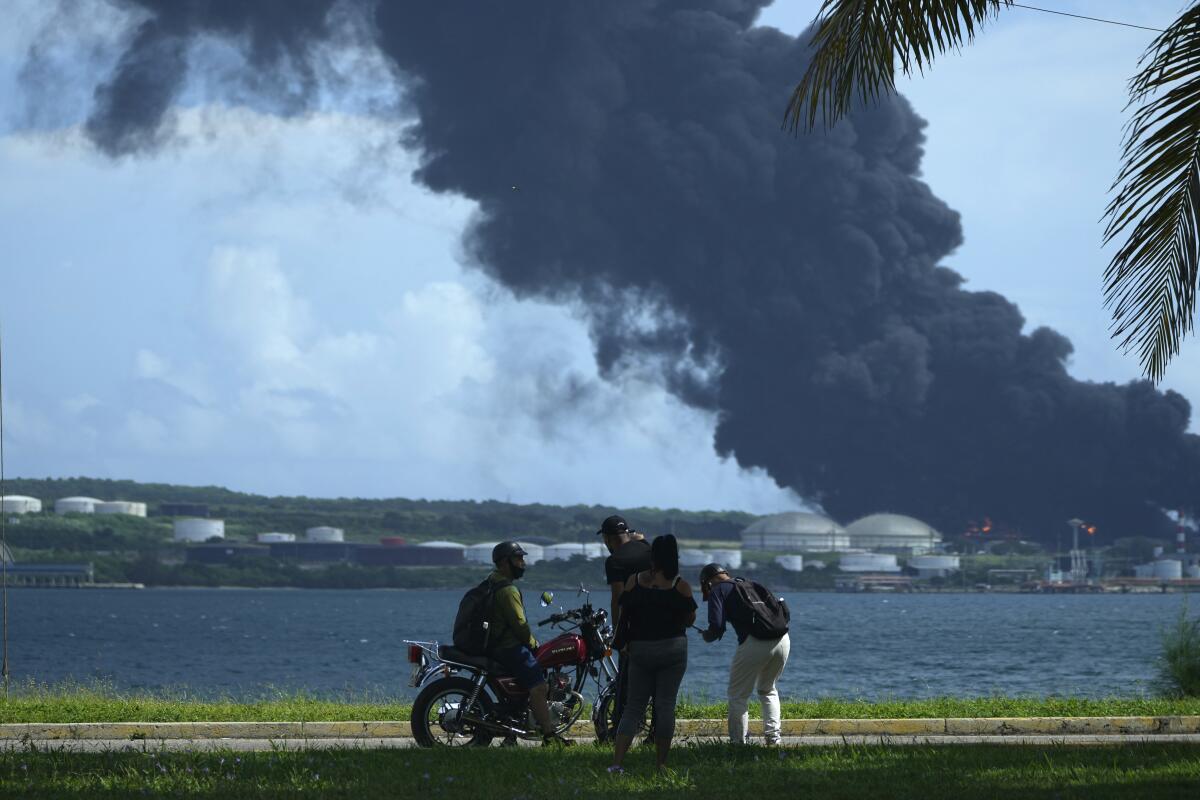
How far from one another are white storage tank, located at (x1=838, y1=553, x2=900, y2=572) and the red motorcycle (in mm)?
169616

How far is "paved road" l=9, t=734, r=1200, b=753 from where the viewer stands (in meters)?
11.0

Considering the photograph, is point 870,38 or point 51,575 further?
point 51,575

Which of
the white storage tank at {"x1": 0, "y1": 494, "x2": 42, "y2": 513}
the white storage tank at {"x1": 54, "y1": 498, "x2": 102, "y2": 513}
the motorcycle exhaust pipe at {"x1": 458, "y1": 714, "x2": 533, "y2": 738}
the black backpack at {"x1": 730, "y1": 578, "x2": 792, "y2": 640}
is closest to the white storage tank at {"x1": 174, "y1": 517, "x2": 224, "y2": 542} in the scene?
the white storage tank at {"x1": 54, "y1": 498, "x2": 102, "y2": 513}

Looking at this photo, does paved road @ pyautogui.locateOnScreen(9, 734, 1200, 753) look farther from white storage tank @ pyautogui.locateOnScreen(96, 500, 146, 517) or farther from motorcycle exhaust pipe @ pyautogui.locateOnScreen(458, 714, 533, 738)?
white storage tank @ pyautogui.locateOnScreen(96, 500, 146, 517)

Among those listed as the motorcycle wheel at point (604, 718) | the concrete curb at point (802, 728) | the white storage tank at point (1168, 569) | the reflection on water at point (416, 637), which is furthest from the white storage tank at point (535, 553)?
the motorcycle wheel at point (604, 718)

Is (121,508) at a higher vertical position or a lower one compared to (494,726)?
higher

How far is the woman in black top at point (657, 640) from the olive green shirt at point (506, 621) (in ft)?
5.08

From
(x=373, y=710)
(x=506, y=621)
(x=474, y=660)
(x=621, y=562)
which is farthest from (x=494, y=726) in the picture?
(x=373, y=710)

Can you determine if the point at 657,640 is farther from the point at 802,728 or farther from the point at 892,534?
the point at 892,534

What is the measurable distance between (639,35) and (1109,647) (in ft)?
412

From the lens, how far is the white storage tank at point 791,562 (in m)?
177

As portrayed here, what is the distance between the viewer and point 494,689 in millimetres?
11062

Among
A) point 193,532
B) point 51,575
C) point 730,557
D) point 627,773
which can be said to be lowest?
point 51,575

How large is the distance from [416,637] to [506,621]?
71344 mm
